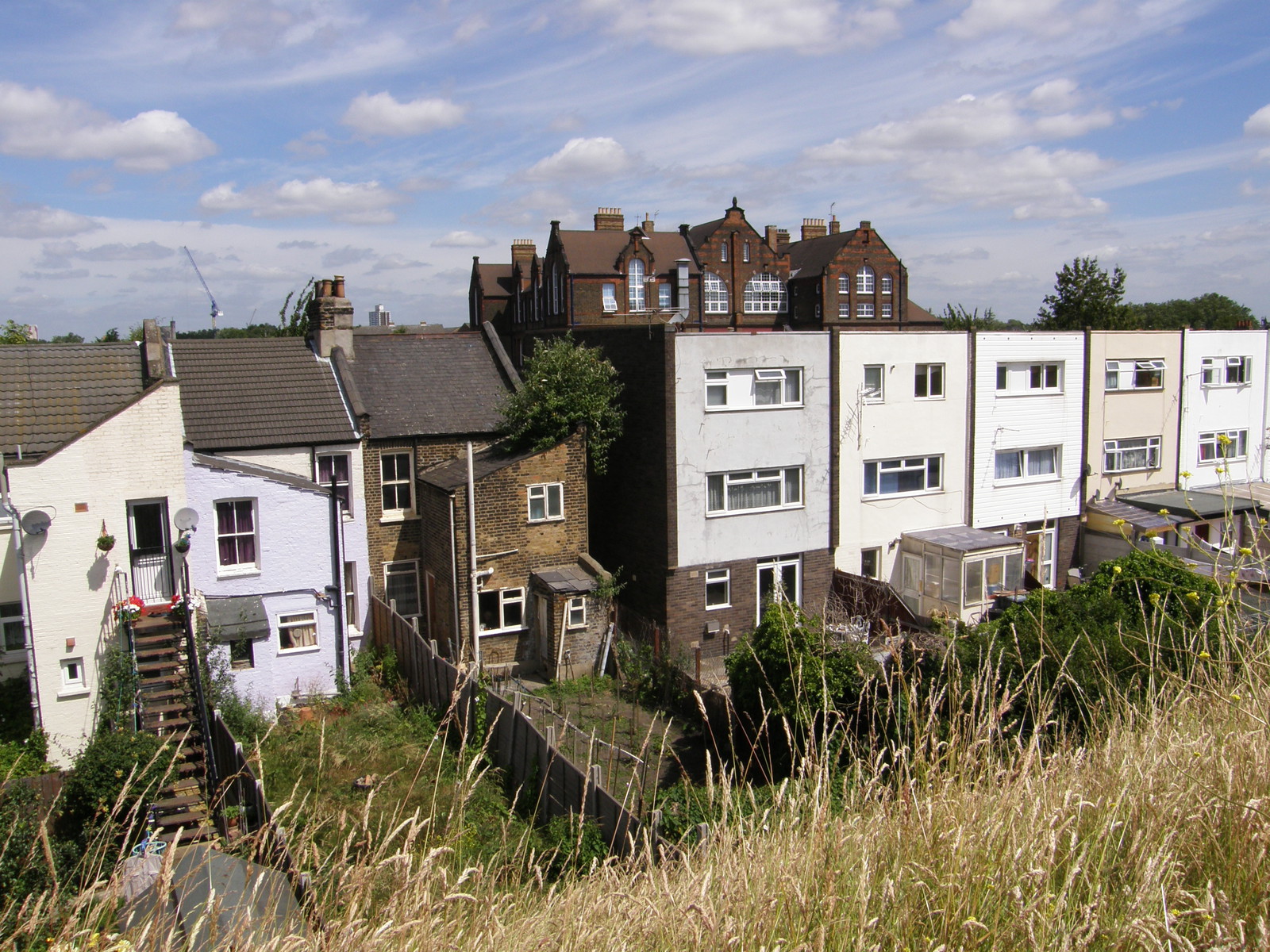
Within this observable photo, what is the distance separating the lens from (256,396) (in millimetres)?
20578

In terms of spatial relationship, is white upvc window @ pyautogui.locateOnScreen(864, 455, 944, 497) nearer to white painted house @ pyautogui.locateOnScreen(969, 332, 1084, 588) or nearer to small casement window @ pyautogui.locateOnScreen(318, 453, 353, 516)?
white painted house @ pyautogui.locateOnScreen(969, 332, 1084, 588)

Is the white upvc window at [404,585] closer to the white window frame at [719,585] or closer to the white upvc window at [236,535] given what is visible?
the white upvc window at [236,535]

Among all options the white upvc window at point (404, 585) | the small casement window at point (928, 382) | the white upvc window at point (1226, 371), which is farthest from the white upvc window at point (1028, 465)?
the white upvc window at point (404, 585)

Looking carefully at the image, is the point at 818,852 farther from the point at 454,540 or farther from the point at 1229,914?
the point at 454,540

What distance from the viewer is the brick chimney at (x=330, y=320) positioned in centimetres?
2216

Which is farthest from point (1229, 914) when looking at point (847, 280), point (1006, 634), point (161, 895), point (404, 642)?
point (847, 280)

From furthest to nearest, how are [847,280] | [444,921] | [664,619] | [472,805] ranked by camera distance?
[847,280], [664,619], [472,805], [444,921]

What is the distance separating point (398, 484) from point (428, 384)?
9.25 feet

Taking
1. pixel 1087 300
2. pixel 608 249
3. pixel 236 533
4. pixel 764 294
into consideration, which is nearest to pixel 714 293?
pixel 764 294

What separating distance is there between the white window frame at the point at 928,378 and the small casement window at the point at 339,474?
1457 cm

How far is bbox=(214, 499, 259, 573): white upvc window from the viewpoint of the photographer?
58.2 feet

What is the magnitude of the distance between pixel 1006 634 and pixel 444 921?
380 inches

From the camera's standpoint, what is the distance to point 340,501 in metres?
20.0

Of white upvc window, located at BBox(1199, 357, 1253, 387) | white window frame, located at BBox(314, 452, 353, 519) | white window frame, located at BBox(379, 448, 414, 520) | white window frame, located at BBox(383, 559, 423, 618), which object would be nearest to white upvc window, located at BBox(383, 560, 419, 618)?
white window frame, located at BBox(383, 559, 423, 618)
